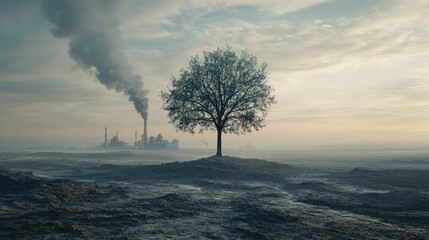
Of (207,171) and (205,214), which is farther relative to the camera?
(207,171)

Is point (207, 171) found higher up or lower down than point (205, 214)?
lower down

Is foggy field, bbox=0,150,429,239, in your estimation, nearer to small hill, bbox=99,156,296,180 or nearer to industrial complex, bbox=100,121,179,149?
small hill, bbox=99,156,296,180

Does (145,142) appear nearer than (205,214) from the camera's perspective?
No

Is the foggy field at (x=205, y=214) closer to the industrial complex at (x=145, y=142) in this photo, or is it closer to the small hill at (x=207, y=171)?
the small hill at (x=207, y=171)

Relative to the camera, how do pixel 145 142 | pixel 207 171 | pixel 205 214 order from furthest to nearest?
pixel 145 142 < pixel 207 171 < pixel 205 214

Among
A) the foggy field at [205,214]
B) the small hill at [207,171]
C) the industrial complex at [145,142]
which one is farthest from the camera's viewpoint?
the industrial complex at [145,142]

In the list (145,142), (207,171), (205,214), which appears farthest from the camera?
(145,142)

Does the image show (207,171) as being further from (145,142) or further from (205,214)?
(145,142)

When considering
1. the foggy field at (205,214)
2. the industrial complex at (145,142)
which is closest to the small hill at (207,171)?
the foggy field at (205,214)

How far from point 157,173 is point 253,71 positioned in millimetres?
18989

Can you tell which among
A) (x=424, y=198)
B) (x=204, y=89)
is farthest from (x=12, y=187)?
(x=204, y=89)

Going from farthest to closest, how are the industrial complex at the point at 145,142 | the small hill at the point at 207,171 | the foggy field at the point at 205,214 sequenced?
the industrial complex at the point at 145,142, the small hill at the point at 207,171, the foggy field at the point at 205,214

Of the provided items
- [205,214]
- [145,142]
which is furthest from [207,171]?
[145,142]

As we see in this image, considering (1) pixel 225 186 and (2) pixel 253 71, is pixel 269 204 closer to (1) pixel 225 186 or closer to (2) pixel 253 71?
(1) pixel 225 186
